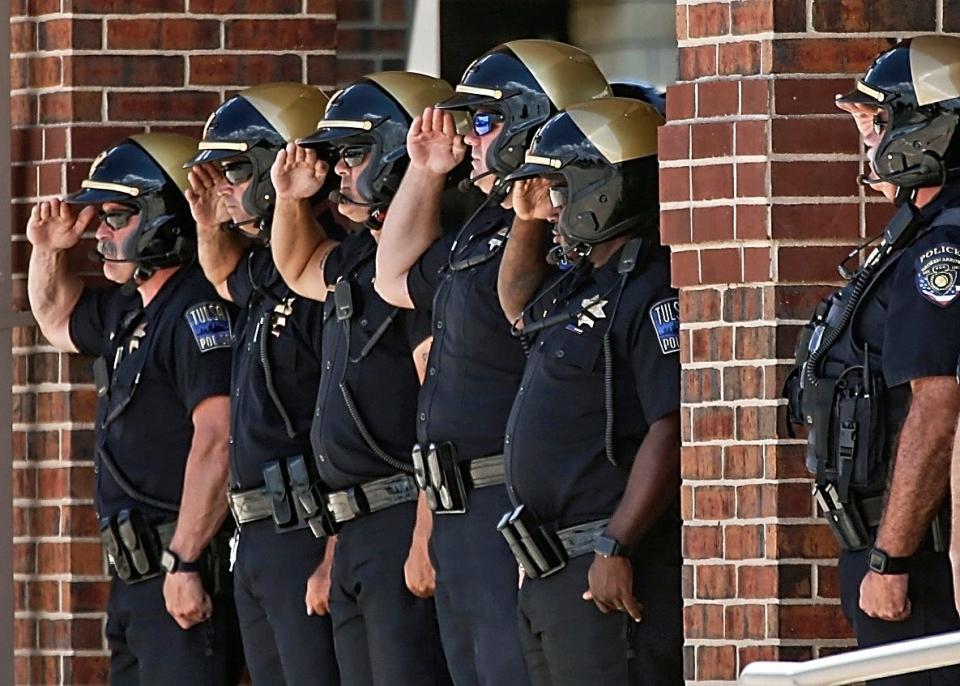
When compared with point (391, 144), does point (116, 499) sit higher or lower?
lower

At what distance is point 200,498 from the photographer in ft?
29.2

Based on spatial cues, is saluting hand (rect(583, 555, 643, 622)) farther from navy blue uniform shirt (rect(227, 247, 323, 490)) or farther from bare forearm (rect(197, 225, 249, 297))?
A: bare forearm (rect(197, 225, 249, 297))

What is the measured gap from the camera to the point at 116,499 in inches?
357

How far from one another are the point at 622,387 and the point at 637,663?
694 millimetres

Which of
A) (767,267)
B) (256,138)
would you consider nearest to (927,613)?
(767,267)

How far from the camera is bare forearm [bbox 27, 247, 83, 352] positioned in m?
9.52

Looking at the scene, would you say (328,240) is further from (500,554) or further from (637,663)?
(637,663)

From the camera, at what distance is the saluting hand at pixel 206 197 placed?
29.6ft

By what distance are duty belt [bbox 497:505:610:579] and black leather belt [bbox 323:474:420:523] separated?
1.11m

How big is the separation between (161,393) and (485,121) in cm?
180

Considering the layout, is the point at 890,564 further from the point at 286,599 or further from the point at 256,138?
the point at 256,138

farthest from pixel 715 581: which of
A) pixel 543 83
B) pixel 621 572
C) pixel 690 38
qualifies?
pixel 543 83

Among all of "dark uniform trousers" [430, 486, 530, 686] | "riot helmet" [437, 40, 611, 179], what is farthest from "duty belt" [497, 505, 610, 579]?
"riot helmet" [437, 40, 611, 179]

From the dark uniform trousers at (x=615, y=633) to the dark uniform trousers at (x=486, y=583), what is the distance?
1.33 feet
